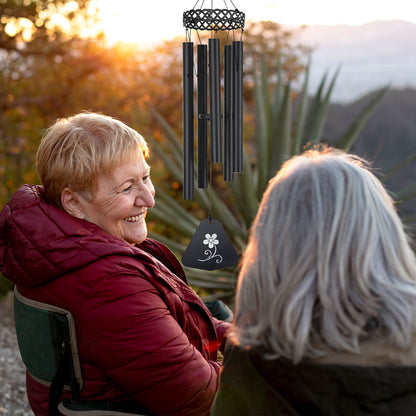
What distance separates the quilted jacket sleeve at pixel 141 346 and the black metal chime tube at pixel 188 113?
66cm

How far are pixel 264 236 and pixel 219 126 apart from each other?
1028mm

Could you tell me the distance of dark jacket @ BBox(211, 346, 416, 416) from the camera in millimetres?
1175

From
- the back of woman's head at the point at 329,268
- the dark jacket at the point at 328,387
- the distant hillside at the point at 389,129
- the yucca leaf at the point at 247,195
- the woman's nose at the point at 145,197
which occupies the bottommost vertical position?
the distant hillside at the point at 389,129

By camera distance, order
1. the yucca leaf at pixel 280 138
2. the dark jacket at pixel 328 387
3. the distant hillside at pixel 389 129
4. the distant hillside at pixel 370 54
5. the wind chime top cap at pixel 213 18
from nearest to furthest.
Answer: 1. the dark jacket at pixel 328 387
2. the wind chime top cap at pixel 213 18
3. the yucca leaf at pixel 280 138
4. the distant hillside at pixel 370 54
5. the distant hillside at pixel 389 129

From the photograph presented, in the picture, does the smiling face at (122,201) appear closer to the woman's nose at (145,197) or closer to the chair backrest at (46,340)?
the woman's nose at (145,197)

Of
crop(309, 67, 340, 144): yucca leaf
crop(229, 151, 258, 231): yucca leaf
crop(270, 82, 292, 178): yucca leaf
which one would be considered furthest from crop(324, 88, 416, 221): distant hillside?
crop(229, 151, 258, 231): yucca leaf

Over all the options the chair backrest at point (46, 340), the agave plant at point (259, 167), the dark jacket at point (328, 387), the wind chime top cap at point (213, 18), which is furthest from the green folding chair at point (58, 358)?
the agave plant at point (259, 167)

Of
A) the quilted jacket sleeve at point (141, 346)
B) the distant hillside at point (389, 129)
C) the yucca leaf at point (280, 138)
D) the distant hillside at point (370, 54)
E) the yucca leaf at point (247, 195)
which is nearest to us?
the quilted jacket sleeve at point (141, 346)

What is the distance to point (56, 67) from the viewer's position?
19.0ft

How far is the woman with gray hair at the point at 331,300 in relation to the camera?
3.88 ft

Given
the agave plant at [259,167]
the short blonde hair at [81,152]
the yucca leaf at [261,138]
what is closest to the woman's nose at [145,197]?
the short blonde hair at [81,152]

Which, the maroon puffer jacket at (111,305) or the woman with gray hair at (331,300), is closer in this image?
the woman with gray hair at (331,300)

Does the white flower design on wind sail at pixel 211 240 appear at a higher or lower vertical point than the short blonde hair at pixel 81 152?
lower

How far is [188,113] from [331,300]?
124 cm
